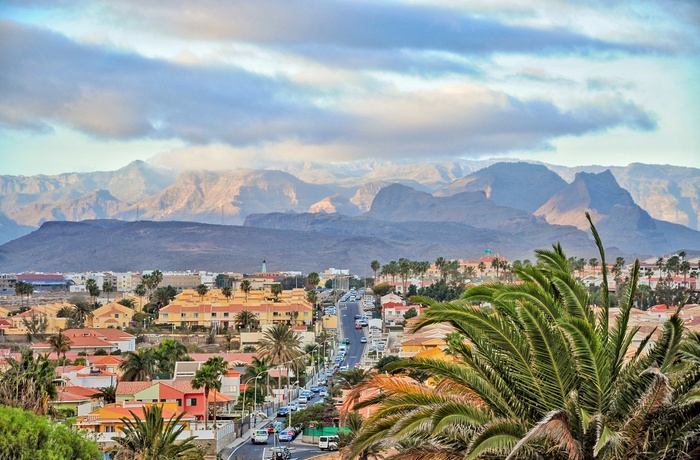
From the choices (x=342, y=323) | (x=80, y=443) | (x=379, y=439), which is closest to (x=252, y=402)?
(x=80, y=443)

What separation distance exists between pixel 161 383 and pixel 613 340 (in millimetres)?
54369

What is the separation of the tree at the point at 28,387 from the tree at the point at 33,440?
32.8 ft

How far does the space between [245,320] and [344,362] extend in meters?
34.0

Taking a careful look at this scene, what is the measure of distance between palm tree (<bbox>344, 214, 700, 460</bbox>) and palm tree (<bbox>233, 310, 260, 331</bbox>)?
12546cm

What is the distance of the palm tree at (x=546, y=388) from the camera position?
13281 mm

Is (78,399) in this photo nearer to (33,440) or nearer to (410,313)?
(33,440)

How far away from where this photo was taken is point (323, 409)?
66250 mm

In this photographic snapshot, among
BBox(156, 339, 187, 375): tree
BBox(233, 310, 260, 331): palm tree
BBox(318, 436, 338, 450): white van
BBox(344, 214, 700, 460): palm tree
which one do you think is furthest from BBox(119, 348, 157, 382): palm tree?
BBox(344, 214, 700, 460): palm tree

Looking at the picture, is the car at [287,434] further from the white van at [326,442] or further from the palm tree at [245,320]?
the palm tree at [245,320]

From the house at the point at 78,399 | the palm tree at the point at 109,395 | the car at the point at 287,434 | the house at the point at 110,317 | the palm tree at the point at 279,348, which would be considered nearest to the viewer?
the house at the point at 78,399

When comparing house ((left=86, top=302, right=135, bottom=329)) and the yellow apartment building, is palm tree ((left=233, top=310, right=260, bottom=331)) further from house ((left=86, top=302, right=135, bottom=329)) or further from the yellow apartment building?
house ((left=86, top=302, right=135, bottom=329))

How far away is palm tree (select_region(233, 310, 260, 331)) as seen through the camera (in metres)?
141

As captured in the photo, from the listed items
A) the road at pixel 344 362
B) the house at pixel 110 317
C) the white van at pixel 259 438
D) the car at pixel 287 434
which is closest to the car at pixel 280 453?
the road at pixel 344 362

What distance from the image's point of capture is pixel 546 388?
13883mm
